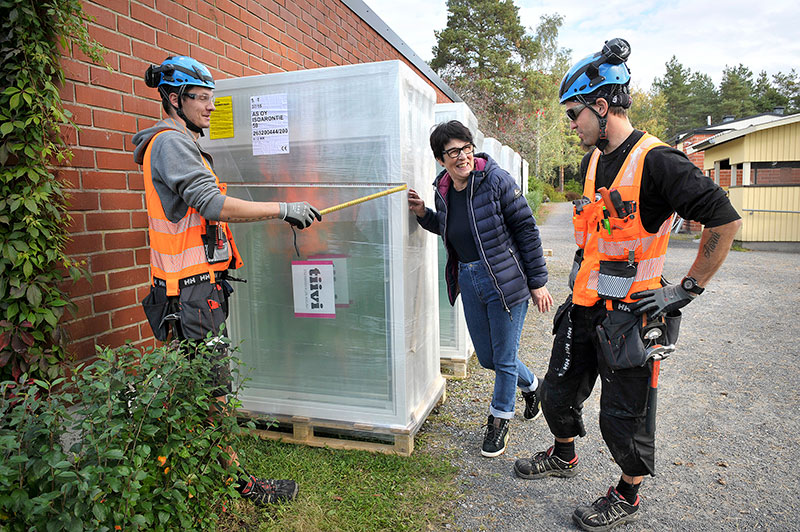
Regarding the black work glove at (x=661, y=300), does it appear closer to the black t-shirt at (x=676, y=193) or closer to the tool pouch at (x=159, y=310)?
the black t-shirt at (x=676, y=193)

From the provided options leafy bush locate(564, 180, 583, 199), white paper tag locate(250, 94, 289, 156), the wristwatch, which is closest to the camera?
the wristwatch

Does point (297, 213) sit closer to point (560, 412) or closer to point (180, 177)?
point (180, 177)

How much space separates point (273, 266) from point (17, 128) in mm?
1575

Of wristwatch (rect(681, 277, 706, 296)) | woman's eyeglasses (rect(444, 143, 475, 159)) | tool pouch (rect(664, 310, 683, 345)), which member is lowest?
tool pouch (rect(664, 310, 683, 345))

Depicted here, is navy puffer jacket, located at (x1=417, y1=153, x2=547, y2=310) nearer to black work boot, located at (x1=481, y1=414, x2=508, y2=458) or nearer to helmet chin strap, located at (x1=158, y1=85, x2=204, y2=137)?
black work boot, located at (x1=481, y1=414, x2=508, y2=458)

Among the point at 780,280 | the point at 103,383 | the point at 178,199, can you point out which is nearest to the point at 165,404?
the point at 103,383

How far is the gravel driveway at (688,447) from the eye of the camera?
2811mm

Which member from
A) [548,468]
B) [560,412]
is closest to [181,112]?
[560,412]

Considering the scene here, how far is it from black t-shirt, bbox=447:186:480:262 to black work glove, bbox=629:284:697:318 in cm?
117

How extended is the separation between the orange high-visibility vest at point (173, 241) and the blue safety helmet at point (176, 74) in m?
0.27

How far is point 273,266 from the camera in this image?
3.43 meters

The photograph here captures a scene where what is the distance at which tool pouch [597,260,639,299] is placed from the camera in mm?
2422

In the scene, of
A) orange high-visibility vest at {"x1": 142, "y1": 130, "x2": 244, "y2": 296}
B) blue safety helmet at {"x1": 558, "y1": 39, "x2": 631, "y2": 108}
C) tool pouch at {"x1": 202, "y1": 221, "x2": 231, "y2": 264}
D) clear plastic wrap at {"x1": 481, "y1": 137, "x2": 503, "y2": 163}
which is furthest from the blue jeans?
clear plastic wrap at {"x1": 481, "y1": 137, "x2": 503, "y2": 163}

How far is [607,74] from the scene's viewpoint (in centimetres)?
243
